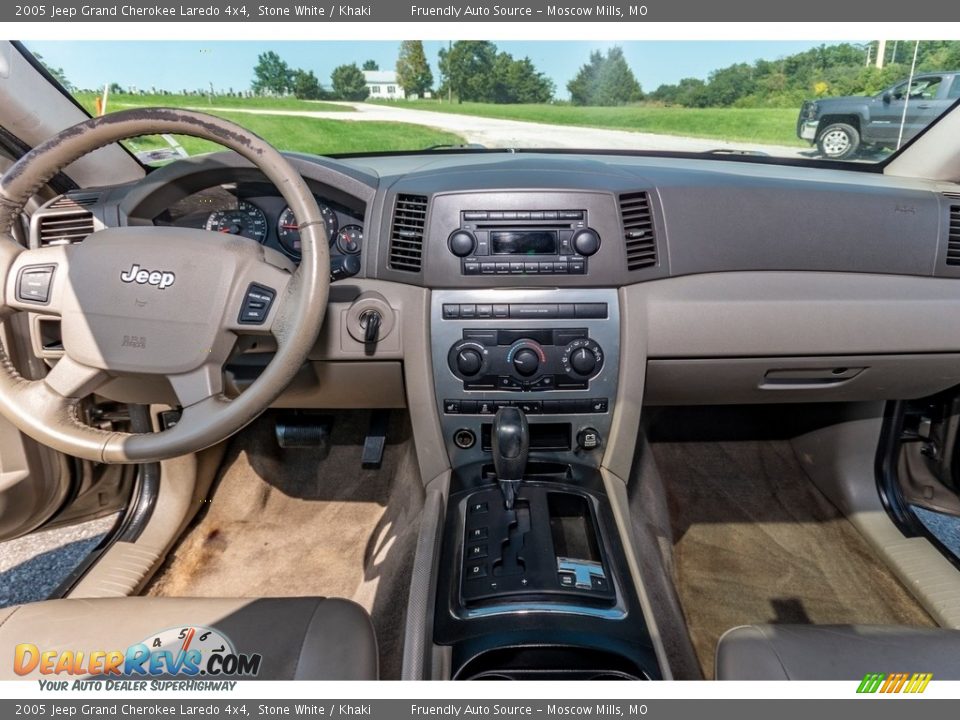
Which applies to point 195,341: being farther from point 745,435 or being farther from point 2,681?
point 745,435

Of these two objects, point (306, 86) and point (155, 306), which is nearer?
point (155, 306)

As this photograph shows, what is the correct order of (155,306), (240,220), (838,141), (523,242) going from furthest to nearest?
(838,141)
(240,220)
(523,242)
(155,306)

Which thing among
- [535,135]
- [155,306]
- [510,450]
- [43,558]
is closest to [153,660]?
[155,306]

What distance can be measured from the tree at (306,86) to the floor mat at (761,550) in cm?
201

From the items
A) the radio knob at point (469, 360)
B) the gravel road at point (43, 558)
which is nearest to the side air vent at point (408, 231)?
the radio knob at point (469, 360)

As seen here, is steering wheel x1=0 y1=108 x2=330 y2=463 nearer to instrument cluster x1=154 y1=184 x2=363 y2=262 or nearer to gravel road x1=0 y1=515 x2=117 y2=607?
instrument cluster x1=154 y1=184 x2=363 y2=262

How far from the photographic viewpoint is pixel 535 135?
2318 mm

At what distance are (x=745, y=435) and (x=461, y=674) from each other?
6.72 ft

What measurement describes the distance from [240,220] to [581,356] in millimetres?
1144

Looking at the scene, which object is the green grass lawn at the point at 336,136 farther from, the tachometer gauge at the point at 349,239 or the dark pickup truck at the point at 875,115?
the dark pickup truck at the point at 875,115

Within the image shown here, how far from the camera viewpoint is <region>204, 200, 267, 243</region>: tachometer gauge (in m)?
1.95

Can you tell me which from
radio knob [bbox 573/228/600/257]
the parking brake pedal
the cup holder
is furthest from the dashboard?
the cup holder

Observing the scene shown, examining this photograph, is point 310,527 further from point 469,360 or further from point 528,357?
point 528,357

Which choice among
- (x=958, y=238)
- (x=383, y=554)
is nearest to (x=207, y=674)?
(x=383, y=554)
